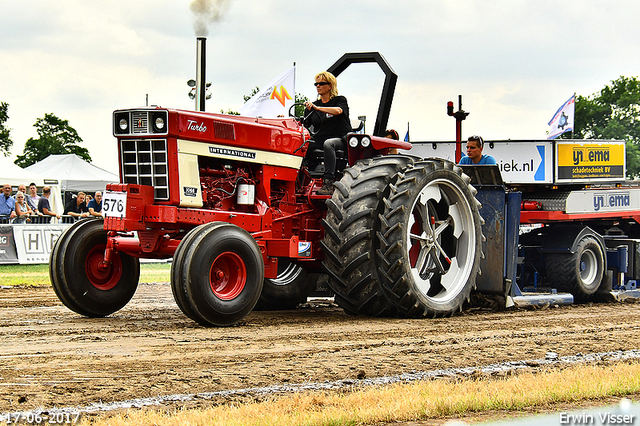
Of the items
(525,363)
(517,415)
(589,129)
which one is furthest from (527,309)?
(589,129)

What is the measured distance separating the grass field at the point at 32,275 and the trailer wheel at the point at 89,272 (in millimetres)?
5273

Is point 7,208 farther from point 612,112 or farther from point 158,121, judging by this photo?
point 612,112

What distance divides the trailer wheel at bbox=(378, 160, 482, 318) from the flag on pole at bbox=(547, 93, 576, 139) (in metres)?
19.2

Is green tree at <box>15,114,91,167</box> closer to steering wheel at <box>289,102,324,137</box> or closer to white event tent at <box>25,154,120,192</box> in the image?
white event tent at <box>25,154,120,192</box>

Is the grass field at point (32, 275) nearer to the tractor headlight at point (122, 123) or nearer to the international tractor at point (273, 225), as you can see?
the international tractor at point (273, 225)

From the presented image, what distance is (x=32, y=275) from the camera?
13.7 metres

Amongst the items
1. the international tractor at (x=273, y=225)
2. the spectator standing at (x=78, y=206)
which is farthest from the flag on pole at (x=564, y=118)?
the international tractor at (x=273, y=225)

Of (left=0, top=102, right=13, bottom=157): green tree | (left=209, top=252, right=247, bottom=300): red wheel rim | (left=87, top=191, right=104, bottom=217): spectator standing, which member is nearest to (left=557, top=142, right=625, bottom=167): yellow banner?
(left=209, top=252, right=247, bottom=300): red wheel rim

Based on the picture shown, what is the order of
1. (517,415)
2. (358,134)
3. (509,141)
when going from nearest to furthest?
(517,415), (358,134), (509,141)

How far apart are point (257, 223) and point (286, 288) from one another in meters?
1.65

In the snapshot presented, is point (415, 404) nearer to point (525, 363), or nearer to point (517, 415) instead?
point (517, 415)

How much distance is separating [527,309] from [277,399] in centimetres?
558

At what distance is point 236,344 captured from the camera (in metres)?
5.62

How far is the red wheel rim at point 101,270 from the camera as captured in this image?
283 inches
